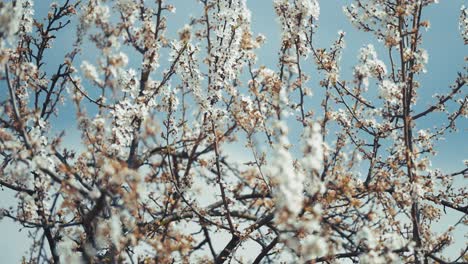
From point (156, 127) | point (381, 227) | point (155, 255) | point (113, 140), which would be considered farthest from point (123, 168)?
point (381, 227)

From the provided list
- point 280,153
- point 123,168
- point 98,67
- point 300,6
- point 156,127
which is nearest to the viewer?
point 280,153

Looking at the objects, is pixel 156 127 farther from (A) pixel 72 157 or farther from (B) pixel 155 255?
(A) pixel 72 157

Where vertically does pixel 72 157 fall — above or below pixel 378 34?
below

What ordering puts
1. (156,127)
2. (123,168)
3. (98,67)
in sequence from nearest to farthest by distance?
(123,168) < (156,127) < (98,67)

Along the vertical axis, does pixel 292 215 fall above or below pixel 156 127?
below

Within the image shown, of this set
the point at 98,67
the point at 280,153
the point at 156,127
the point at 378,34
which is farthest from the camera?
the point at 378,34

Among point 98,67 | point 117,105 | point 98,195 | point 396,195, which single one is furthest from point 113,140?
point 396,195

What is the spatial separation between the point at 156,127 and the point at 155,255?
5.10 ft

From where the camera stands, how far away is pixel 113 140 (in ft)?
26.3

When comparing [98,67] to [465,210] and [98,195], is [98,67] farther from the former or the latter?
[465,210]

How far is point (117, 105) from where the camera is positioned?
8023 millimetres

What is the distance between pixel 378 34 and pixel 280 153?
6.09m

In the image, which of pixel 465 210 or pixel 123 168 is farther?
pixel 465 210

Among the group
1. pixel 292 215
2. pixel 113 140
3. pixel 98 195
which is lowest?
pixel 292 215
